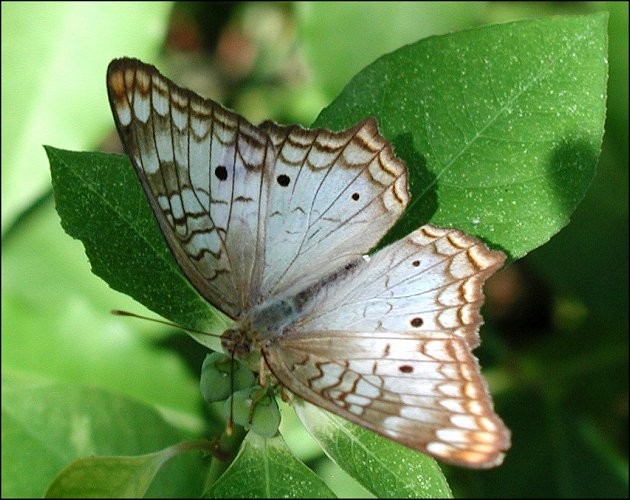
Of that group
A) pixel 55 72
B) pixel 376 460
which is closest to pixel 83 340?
pixel 55 72

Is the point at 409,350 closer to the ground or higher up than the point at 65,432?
higher up

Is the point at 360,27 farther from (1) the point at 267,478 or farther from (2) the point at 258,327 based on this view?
(1) the point at 267,478

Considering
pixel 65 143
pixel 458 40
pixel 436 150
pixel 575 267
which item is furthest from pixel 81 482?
pixel 575 267

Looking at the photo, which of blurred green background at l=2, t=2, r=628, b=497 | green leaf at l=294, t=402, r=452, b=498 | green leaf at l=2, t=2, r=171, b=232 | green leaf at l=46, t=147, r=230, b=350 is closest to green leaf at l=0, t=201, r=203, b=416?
blurred green background at l=2, t=2, r=628, b=497

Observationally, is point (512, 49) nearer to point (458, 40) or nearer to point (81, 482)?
point (458, 40)

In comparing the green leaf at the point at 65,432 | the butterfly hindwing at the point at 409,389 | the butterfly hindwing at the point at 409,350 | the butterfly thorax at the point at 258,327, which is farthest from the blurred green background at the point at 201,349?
the butterfly hindwing at the point at 409,389

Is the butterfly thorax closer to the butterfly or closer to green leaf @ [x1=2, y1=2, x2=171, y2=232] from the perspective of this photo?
the butterfly

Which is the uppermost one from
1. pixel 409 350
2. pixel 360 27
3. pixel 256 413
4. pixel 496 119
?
pixel 360 27
